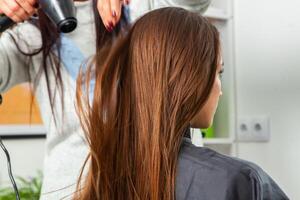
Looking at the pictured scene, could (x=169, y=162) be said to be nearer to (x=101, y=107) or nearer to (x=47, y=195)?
(x=101, y=107)

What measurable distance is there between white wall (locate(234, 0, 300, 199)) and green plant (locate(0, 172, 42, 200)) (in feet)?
2.55

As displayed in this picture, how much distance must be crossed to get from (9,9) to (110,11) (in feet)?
0.60

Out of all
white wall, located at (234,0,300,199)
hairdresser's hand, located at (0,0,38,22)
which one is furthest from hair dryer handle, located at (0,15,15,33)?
Answer: white wall, located at (234,0,300,199)

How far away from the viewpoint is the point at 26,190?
148 centimetres

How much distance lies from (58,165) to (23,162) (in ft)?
2.68

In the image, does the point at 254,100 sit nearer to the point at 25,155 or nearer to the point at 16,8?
the point at 25,155

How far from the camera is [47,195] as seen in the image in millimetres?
892

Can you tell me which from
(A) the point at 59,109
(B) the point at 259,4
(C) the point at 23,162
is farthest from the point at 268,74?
(A) the point at 59,109

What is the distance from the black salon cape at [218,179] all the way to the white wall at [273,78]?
1.07 metres

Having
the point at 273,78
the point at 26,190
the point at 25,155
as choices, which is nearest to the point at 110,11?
the point at 26,190

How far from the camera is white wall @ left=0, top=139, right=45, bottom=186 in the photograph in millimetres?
1635

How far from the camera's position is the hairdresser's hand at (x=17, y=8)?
0.84 meters

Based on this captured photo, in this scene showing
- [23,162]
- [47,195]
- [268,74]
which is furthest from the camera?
[268,74]

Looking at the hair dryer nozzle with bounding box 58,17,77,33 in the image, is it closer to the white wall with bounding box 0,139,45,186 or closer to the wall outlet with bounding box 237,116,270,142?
the white wall with bounding box 0,139,45,186
